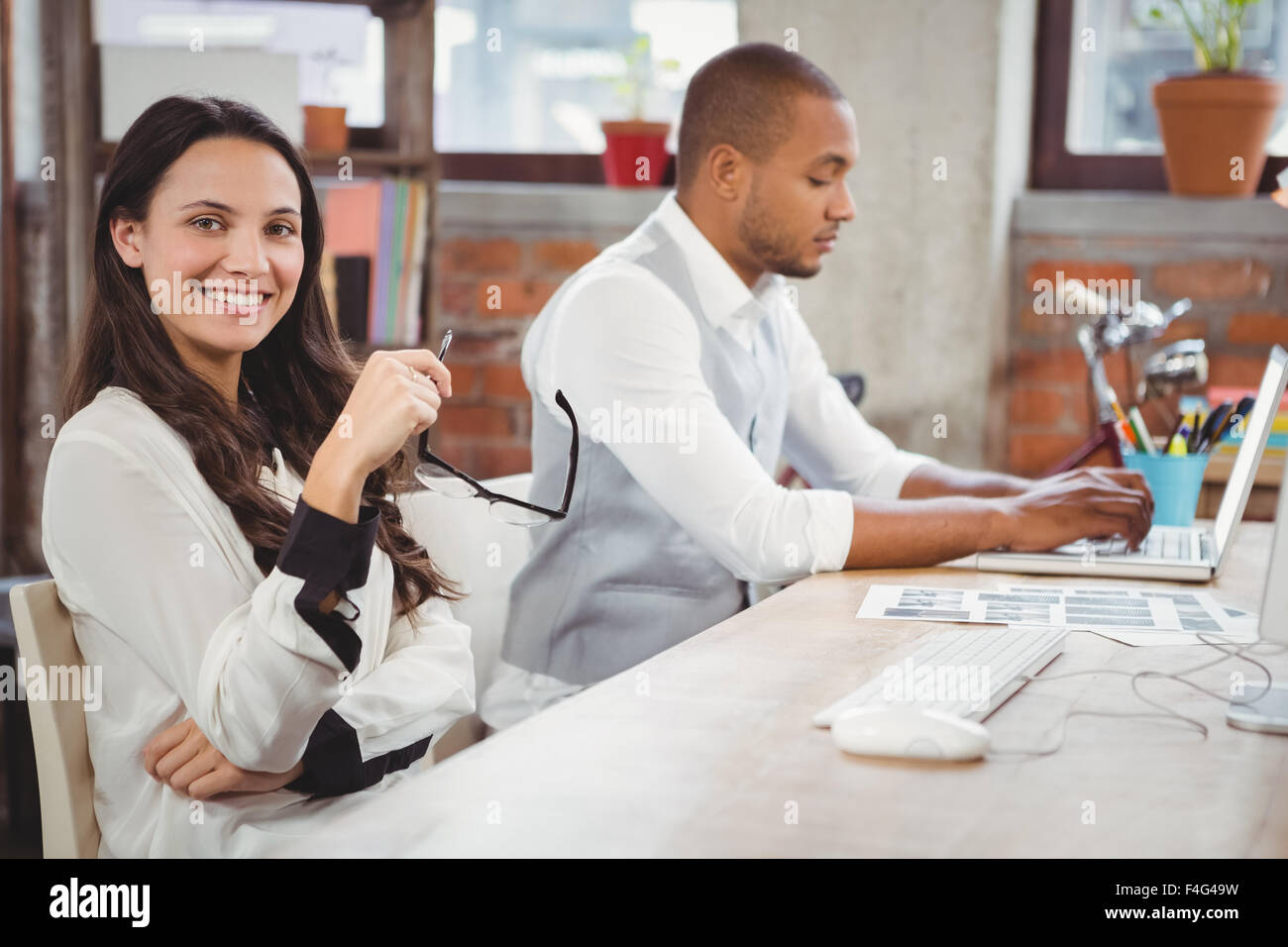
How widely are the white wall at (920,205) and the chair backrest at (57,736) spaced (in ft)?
6.18

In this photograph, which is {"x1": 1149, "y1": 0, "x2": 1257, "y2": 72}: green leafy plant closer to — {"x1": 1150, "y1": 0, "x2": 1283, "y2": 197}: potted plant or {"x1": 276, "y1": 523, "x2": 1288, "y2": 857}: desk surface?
{"x1": 1150, "y1": 0, "x2": 1283, "y2": 197}: potted plant

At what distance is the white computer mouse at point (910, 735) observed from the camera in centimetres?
90

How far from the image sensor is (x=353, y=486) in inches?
43.3

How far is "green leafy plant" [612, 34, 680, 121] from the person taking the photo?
303 centimetres

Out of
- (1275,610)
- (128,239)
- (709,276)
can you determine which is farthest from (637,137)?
(1275,610)

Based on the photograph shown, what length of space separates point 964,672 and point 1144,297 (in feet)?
6.20

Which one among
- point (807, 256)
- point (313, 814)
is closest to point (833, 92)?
point (807, 256)

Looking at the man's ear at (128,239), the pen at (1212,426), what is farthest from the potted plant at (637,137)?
the man's ear at (128,239)

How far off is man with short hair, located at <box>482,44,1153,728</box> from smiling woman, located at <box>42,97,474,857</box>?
1.01 ft

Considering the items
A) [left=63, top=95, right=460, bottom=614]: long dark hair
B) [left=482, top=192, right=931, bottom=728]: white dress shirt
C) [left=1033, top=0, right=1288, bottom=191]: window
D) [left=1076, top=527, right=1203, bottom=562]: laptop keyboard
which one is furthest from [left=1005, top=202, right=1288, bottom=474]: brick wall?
[left=63, top=95, right=460, bottom=614]: long dark hair

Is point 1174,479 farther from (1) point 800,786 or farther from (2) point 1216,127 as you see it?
(1) point 800,786
